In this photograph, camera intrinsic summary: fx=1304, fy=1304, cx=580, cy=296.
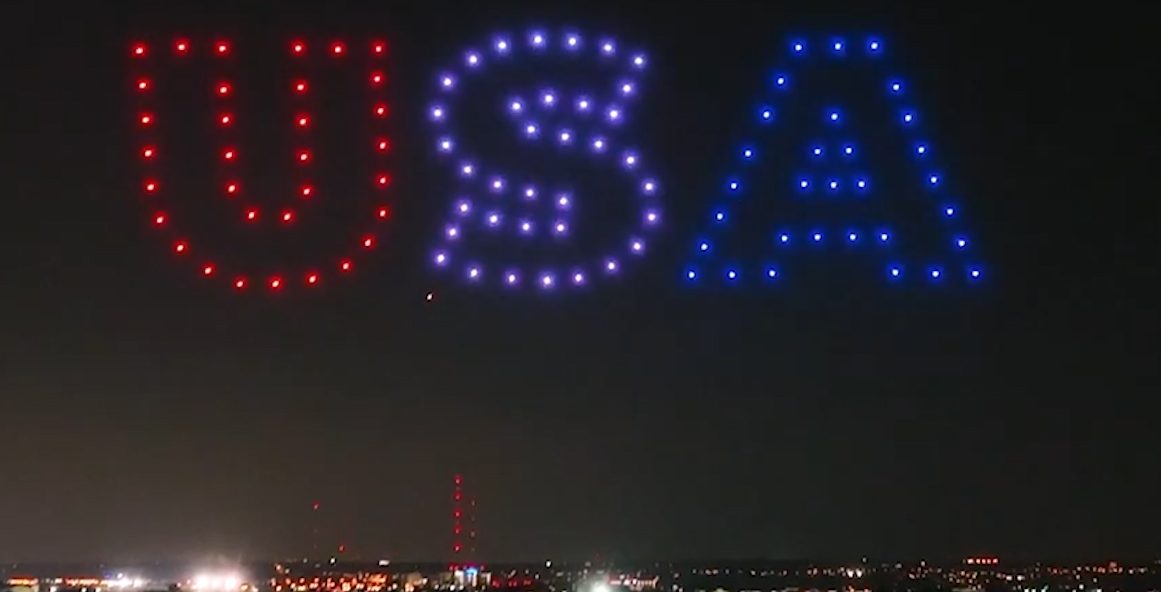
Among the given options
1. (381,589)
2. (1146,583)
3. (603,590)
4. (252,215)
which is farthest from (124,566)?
(252,215)

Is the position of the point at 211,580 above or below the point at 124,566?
below

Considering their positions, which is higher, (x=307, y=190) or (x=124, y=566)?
(x=124, y=566)

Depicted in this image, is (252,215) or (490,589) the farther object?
(490,589)

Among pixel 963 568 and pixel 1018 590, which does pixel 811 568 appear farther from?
pixel 1018 590

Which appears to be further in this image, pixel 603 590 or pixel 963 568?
pixel 963 568

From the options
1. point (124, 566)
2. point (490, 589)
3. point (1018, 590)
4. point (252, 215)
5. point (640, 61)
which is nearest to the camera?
point (252, 215)

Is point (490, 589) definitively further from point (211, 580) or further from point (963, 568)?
point (963, 568)

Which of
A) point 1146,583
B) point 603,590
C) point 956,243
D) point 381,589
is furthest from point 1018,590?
point 956,243

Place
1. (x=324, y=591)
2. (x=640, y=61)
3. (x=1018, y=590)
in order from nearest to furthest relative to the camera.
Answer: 1. (x=640, y=61)
2. (x=324, y=591)
3. (x=1018, y=590)

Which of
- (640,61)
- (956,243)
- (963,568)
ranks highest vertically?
(963,568)
